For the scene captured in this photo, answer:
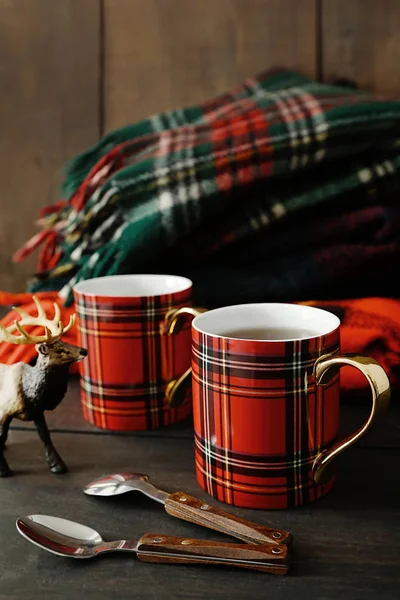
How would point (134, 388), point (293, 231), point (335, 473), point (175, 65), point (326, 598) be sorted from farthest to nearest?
point (175, 65)
point (293, 231)
point (134, 388)
point (335, 473)
point (326, 598)

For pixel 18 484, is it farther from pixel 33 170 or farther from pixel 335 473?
pixel 33 170

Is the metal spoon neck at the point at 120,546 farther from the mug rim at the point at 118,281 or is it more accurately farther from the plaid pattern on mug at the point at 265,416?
the mug rim at the point at 118,281

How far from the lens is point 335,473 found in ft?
1.59

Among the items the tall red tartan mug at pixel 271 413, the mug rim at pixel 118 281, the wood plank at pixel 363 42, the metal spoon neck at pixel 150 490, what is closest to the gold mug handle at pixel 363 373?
the tall red tartan mug at pixel 271 413

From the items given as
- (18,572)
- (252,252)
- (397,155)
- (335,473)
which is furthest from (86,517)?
(397,155)

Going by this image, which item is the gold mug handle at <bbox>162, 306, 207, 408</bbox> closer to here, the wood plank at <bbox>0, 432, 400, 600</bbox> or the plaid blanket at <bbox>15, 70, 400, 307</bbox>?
the wood plank at <bbox>0, 432, 400, 600</bbox>

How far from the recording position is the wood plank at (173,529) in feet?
1.23

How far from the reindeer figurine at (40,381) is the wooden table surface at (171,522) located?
0.04 meters

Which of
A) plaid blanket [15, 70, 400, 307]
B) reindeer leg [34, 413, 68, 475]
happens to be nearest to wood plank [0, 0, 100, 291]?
plaid blanket [15, 70, 400, 307]

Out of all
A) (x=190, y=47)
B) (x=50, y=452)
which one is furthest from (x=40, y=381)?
(x=190, y=47)

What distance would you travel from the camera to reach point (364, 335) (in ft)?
2.07

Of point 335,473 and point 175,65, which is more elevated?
point 175,65

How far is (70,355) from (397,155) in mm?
467

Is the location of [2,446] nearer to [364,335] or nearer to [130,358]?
[130,358]
